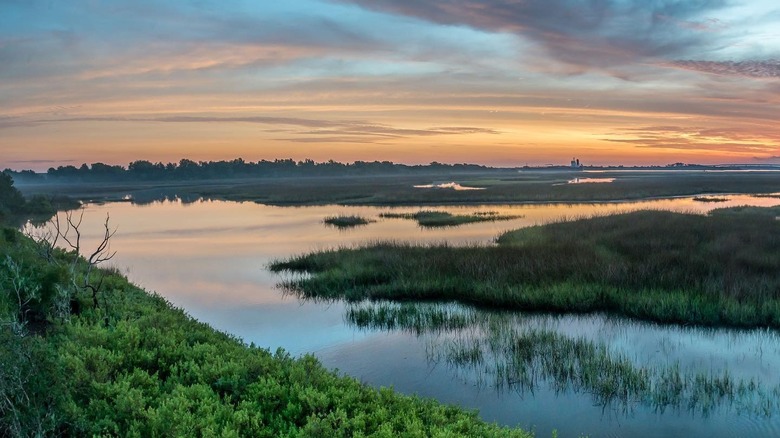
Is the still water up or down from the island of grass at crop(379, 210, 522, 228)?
down

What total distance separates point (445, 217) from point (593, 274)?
2674 cm

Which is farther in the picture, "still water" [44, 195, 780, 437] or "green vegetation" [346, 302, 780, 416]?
"green vegetation" [346, 302, 780, 416]

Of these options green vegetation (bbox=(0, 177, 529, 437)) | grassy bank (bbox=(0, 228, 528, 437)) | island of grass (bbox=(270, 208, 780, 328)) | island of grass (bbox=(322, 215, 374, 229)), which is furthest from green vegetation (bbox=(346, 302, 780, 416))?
island of grass (bbox=(322, 215, 374, 229))

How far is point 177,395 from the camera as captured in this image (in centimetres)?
734

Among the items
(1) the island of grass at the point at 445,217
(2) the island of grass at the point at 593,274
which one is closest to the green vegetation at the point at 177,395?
(2) the island of grass at the point at 593,274

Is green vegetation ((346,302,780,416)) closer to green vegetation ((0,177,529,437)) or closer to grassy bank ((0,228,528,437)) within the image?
grassy bank ((0,228,528,437))

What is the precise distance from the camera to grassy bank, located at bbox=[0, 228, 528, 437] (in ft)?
21.8

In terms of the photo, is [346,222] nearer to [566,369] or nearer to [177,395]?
[566,369]

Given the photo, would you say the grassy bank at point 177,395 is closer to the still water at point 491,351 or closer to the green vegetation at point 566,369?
the still water at point 491,351

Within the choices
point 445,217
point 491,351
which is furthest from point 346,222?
point 491,351

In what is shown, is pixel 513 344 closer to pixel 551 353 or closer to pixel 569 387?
pixel 551 353

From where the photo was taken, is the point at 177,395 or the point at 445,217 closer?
the point at 177,395

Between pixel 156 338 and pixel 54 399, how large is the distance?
2.70m

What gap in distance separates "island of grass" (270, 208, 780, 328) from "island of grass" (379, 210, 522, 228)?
14.1 m
